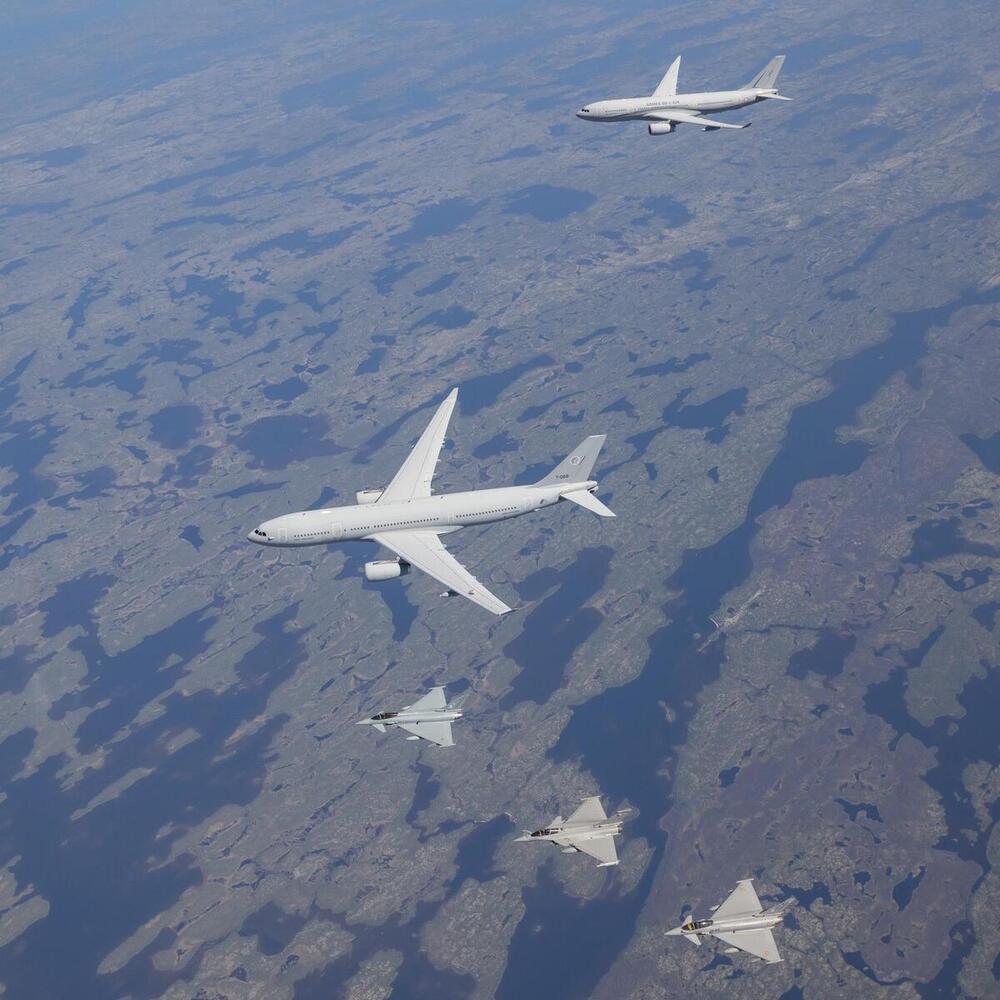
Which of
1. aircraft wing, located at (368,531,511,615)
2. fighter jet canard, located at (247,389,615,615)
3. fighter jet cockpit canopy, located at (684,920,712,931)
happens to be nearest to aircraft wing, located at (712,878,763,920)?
fighter jet cockpit canopy, located at (684,920,712,931)

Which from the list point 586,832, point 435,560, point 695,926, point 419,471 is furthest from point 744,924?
point 419,471

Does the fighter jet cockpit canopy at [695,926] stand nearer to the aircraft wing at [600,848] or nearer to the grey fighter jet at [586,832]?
the aircraft wing at [600,848]

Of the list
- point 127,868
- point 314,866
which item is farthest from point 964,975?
point 127,868

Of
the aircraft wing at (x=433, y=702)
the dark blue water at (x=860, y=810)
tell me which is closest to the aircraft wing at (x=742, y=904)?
the aircraft wing at (x=433, y=702)

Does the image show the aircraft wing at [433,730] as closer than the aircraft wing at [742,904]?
No

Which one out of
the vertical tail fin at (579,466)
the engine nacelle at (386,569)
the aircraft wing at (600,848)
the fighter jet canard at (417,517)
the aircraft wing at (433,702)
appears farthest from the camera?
the vertical tail fin at (579,466)

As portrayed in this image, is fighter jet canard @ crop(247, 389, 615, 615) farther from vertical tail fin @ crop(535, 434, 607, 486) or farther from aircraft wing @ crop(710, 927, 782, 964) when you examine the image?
aircraft wing @ crop(710, 927, 782, 964)

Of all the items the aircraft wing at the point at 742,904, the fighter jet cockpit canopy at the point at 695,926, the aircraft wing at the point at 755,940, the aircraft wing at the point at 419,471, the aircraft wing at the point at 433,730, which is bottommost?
the aircraft wing at the point at 755,940
